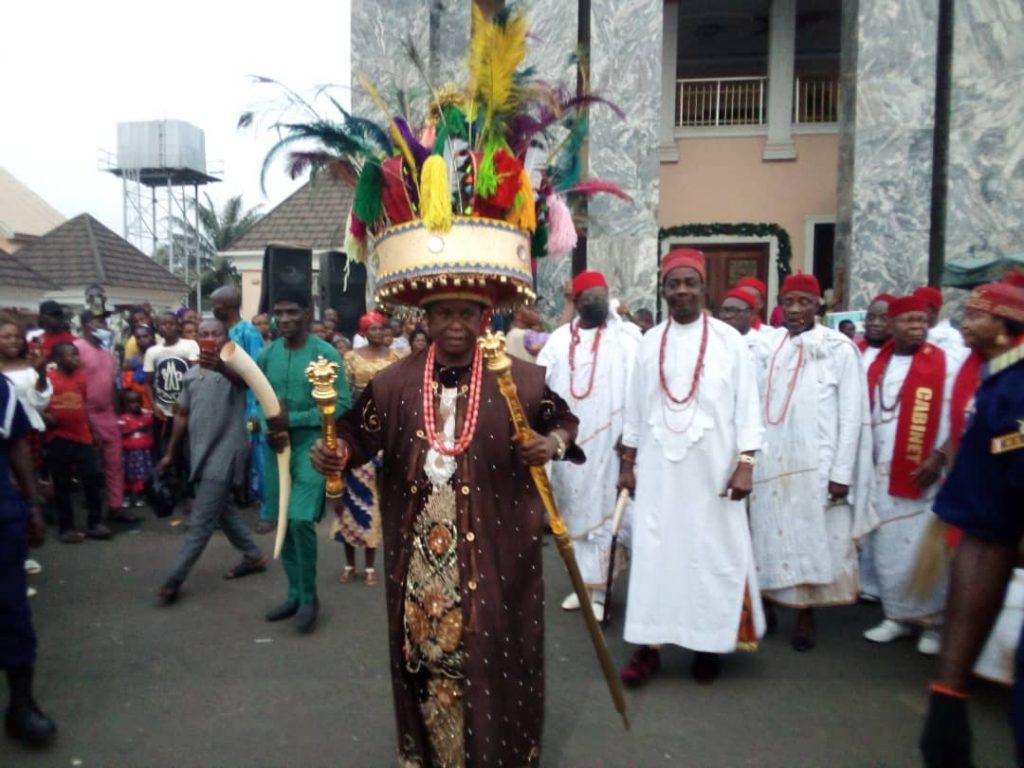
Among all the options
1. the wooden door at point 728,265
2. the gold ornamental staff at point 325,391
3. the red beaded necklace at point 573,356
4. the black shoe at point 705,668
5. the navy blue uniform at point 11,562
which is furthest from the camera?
the wooden door at point 728,265

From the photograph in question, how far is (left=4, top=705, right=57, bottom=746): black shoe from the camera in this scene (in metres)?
3.80

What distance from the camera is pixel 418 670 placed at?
3113 millimetres

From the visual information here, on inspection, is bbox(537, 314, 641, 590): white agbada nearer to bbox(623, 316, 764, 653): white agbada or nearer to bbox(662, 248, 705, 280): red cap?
bbox(623, 316, 764, 653): white agbada

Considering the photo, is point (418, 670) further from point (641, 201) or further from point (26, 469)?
point (641, 201)

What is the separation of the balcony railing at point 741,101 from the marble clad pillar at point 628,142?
3.46 meters

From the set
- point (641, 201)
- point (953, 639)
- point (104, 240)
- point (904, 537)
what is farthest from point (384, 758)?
point (104, 240)

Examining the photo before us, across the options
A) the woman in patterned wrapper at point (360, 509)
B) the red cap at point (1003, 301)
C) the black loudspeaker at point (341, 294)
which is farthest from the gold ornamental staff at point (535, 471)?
the black loudspeaker at point (341, 294)

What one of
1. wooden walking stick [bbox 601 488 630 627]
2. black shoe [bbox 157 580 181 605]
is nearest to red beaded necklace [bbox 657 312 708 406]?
wooden walking stick [bbox 601 488 630 627]

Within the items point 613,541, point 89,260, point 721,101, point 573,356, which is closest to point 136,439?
point 573,356

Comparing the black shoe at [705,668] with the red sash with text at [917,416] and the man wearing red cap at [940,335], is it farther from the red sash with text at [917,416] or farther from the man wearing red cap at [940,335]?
the man wearing red cap at [940,335]

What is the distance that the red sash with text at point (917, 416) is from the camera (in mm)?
4973

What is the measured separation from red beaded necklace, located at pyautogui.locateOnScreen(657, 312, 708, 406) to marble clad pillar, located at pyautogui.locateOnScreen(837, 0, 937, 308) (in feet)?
28.0

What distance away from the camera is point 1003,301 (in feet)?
8.75

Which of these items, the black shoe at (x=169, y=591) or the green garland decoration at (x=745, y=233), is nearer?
the black shoe at (x=169, y=591)
